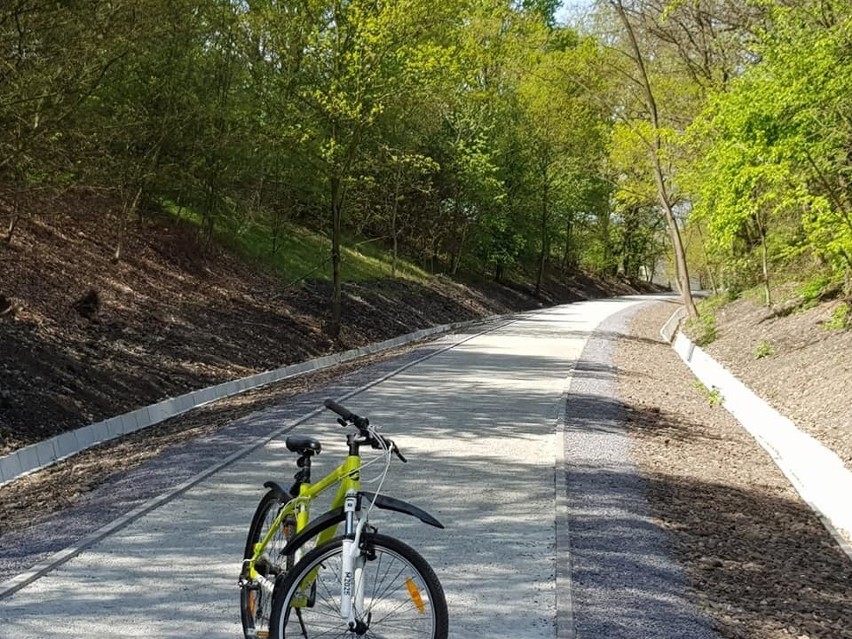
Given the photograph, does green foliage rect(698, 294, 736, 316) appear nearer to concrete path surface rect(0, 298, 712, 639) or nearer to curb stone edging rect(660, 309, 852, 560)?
curb stone edging rect(660, 309, 852, 560)

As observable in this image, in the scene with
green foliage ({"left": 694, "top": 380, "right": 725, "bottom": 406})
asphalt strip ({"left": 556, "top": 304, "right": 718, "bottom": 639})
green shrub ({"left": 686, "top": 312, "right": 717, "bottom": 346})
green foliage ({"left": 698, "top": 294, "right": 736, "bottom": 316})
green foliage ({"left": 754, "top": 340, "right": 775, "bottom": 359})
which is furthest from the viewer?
green foliage ({"left": 698, "top": 294, "right": 736, "bottom": 316})

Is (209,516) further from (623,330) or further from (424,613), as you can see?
(623,330)

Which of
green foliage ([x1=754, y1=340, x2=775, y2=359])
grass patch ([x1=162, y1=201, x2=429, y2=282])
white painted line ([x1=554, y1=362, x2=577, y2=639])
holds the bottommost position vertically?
white painted line ([x1=554, y1=362, x2=577, y2=639])

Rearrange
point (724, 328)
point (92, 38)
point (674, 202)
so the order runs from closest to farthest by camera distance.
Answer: point (92, 38)
point (724, 328)
point (674, 202)

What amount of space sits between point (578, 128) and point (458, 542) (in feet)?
153

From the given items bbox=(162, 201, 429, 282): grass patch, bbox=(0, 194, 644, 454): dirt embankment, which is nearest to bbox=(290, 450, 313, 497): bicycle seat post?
bbox=(0, 194, 644, 454): dirt embankment

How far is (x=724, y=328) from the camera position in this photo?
26938mm

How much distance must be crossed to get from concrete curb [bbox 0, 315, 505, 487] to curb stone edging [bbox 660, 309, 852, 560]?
8.59 meters

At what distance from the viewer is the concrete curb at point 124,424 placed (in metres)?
10.6

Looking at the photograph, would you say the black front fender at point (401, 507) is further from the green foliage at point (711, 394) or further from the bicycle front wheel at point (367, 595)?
the green foliage at point (711, 394)

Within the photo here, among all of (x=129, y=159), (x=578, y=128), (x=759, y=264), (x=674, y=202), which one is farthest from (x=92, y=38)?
(x=578, y=128)

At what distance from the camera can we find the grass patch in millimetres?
27141

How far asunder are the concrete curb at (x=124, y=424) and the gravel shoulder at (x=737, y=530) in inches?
269

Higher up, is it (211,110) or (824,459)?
(211,110)
